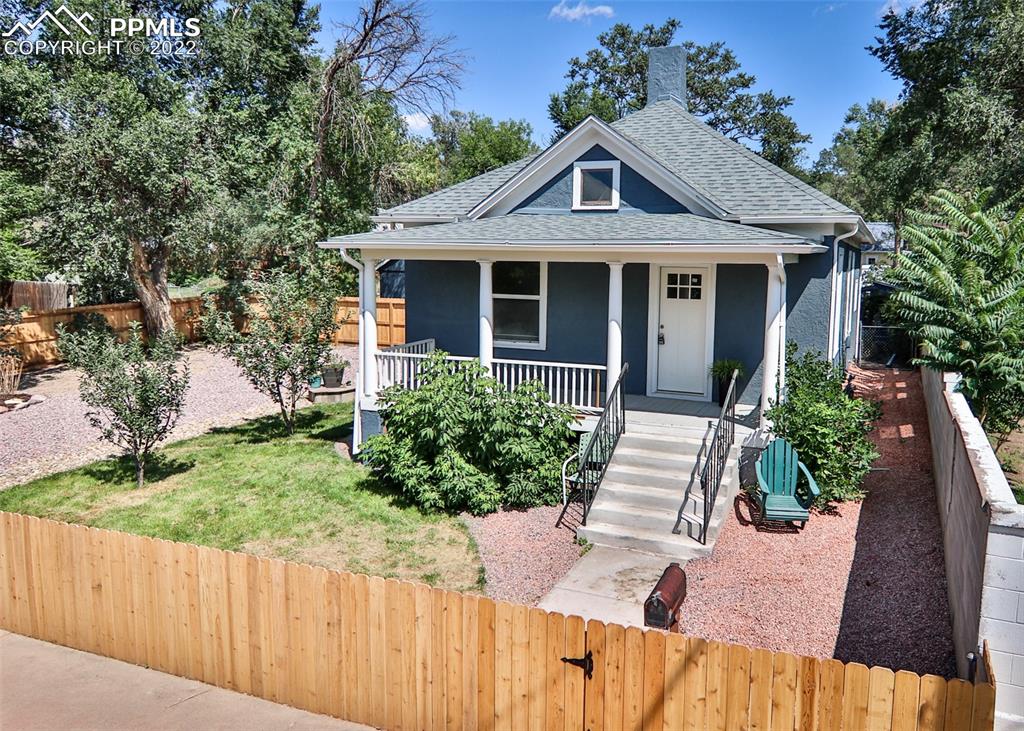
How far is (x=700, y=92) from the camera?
148 feet

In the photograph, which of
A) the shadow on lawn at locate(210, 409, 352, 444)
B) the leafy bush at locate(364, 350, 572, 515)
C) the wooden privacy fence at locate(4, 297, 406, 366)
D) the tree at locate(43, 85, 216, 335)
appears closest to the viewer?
the leafy bush at locate(364, 350, 572, 515)

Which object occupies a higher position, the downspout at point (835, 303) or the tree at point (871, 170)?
the tree at point (871, 170)

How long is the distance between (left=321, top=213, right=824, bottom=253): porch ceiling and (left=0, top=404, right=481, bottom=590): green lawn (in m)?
3.80

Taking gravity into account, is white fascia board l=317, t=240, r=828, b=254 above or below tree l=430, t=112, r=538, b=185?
below

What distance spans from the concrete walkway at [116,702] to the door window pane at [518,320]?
8677 mm

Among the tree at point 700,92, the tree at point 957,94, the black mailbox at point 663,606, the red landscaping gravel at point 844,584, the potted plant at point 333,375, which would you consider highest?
the tree at point 700,92

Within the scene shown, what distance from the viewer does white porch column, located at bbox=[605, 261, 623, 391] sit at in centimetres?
1127

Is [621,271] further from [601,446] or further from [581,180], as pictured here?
[581,180]

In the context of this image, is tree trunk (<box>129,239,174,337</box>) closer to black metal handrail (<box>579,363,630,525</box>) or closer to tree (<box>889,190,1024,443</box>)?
black metal handrail (<box>579,363,630,525</box>)

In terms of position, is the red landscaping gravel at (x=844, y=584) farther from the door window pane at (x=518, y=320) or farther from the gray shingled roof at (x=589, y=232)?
the door window pane at (x=518, y=320)

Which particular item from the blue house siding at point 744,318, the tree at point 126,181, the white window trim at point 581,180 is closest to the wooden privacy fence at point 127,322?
the tree at point 126,181

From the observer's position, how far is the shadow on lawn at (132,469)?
A: 11836mm

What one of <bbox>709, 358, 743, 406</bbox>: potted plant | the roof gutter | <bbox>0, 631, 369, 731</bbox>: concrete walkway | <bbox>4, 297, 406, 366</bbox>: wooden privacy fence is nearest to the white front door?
<bbox>709, 358, 743, 406</bbox>: potted plant

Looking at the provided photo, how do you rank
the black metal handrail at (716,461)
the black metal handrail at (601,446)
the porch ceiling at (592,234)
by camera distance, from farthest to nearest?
the porch ceiling at (592,234) → the black metal handrail at (601,446) → the black metal handrail at (716,461)
